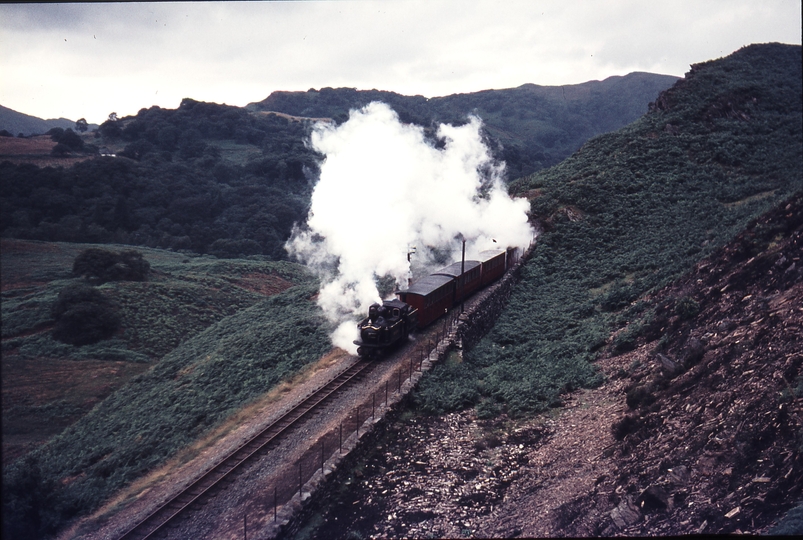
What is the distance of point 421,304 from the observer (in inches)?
920

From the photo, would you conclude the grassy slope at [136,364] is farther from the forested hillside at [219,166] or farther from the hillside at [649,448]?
the forested hillside at [219,166]

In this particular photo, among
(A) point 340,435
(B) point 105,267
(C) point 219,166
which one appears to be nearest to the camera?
(A) point 340,435

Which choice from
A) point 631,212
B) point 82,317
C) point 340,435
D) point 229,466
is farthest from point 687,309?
point 82,317

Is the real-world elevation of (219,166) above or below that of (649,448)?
above

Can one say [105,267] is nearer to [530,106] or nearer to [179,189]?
[179,189]

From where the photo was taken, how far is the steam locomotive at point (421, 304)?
830 inches

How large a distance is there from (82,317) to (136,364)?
17.3 feet

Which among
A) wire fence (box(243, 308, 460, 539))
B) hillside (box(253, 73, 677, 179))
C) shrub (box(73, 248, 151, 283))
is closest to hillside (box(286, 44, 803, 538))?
wire fence (box(243, 308, 460, 539))

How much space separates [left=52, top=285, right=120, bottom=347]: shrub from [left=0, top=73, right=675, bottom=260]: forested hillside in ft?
40.3

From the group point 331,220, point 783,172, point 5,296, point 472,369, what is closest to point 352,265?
point 331,220

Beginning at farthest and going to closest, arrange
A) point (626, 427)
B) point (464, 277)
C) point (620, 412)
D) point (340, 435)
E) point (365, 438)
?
point (464, 277), point (365, 438), point (340, 435), point (620, 412), point (626, 427)

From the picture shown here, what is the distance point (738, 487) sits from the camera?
28.4 ft

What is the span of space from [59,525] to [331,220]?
1992 cm

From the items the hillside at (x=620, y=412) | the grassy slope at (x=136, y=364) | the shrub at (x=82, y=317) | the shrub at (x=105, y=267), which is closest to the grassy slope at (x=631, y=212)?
the hillside at (x=620, y=412)
